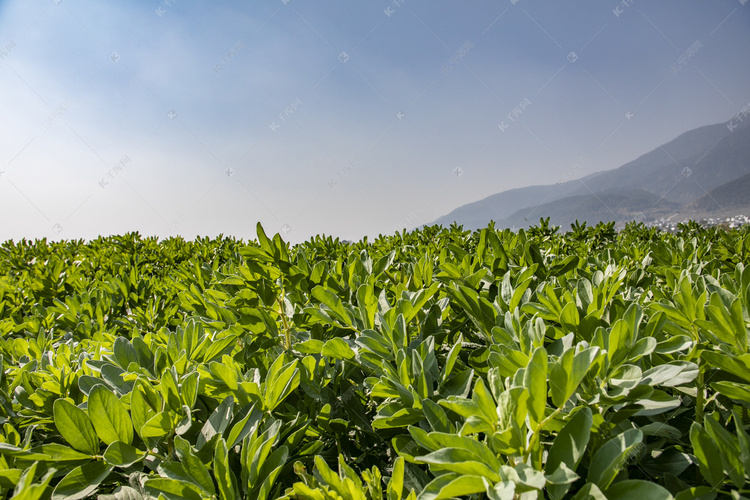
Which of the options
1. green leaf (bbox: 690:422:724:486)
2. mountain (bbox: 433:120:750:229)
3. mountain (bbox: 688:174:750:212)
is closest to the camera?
green leaf (bbox: 690:422:724:486)

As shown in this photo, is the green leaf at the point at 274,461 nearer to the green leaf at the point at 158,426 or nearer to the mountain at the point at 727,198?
the green leaf at the point at 158,426

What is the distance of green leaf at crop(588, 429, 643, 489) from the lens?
26.1 inches

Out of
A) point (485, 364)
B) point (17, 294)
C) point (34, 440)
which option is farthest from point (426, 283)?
point (17, 294)

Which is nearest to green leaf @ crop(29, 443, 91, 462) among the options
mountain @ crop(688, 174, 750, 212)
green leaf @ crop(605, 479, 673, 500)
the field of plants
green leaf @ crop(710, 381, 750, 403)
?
the field of plants

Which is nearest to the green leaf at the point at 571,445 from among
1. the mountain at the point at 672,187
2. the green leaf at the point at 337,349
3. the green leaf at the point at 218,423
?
the green leaf at the point at 337,349

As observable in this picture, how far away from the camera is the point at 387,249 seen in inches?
197

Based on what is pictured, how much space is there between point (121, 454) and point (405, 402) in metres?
0.69

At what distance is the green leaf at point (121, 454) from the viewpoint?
906 millimetres

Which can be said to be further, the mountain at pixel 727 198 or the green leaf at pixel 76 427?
the mountain at pixel 727 198

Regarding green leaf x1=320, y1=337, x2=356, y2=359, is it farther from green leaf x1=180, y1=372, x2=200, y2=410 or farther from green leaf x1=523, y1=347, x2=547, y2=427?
green leaf x1=523, y1=347, x2=547, y2=427

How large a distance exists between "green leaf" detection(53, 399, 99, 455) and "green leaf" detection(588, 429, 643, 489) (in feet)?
3.66

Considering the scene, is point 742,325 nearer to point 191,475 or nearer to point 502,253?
point 502,253

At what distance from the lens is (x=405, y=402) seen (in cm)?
97

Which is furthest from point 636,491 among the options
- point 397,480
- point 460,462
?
point 397,480
